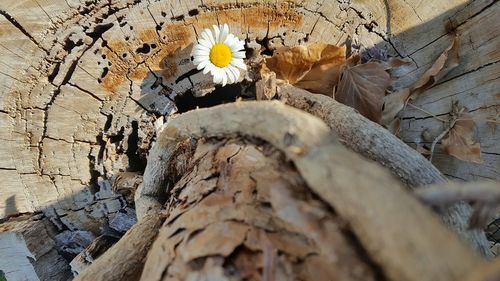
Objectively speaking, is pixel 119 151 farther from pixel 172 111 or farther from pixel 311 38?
pixel 311 38

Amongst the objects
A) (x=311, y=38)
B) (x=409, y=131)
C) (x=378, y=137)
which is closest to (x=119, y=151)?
(x=311, y=38)

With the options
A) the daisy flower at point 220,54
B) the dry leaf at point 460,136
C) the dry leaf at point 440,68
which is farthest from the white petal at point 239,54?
the dry leaf at point 460,136

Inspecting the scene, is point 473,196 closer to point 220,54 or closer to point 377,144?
point 377,144

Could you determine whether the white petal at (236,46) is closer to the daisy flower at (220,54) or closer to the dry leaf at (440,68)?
the daisy flower at (220,54)

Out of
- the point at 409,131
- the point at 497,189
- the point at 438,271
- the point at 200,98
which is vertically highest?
the point at 200,98

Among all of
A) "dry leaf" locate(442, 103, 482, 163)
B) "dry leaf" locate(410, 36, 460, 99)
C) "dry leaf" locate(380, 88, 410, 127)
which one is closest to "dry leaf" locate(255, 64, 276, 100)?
"dry leaf" locate(380, 88, 410, 127)

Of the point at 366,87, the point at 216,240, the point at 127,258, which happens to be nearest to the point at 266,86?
the point at 366,87
